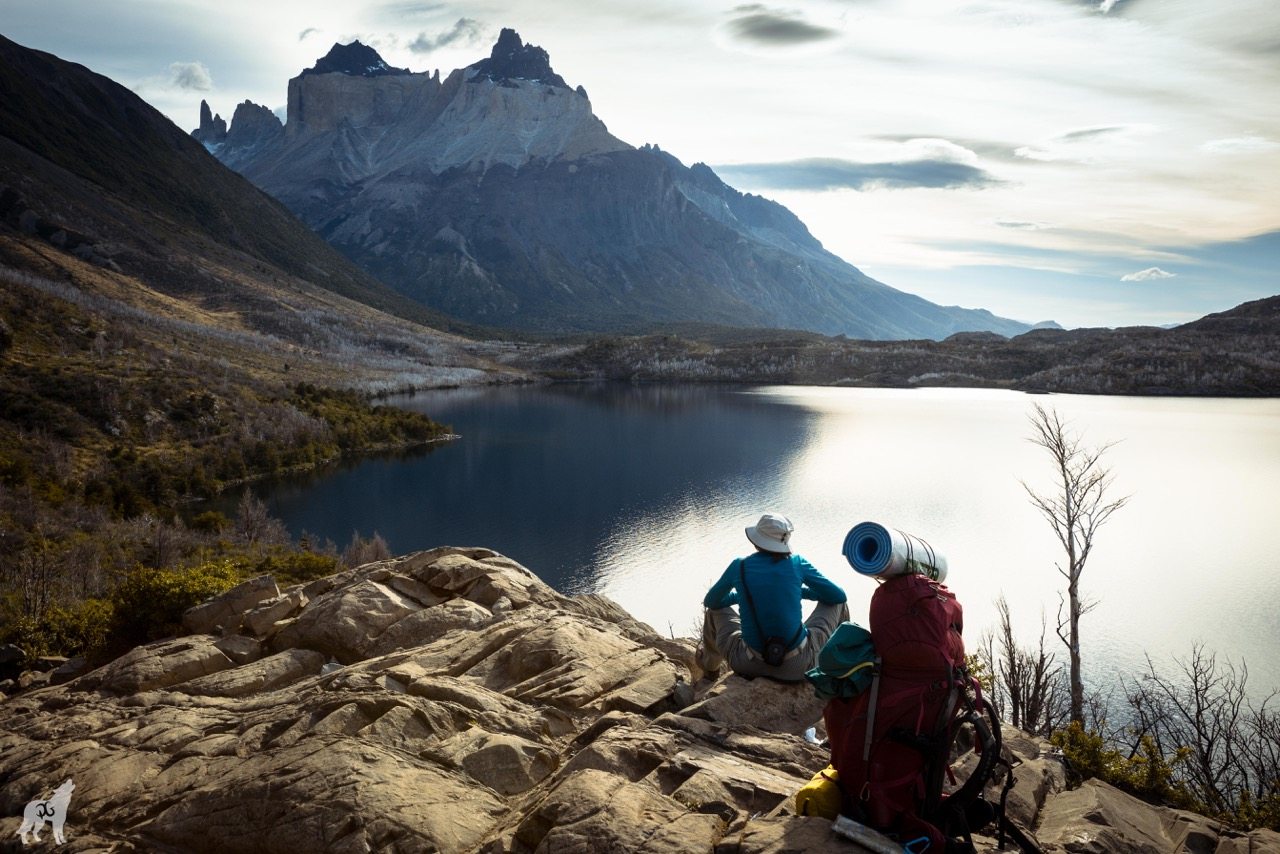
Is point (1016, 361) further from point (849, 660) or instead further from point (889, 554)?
point (849, 660)

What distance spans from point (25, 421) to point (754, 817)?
5682cm

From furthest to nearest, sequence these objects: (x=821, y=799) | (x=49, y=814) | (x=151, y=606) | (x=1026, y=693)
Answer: (x=1026, y=693) → (x=151, y=606) → (x=49, y=814) → (x=821, y=799)

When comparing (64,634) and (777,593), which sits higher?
(777,593)

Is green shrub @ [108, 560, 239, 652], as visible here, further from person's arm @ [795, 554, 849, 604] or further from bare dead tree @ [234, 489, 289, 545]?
bare dead tree @ [234, 489, 289, 545]

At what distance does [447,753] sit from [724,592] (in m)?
3.55

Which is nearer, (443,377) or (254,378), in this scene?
(254,378)

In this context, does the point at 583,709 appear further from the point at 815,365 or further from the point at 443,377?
the point at 815,365

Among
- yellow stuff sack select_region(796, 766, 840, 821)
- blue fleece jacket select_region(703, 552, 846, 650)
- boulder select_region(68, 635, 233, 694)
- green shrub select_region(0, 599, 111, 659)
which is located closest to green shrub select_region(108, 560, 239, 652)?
green shrub select_region(0, 599, 111, 659)

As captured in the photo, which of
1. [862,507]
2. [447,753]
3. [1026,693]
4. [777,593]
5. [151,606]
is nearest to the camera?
[447,753]

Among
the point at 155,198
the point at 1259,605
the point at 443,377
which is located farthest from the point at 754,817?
the point at 155,198

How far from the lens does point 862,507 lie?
49312mm

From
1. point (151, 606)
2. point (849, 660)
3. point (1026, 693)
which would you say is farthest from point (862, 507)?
point (849, 660)

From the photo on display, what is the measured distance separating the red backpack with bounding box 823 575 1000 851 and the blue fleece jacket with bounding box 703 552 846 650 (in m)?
2.92

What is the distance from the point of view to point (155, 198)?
192 m
